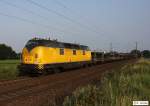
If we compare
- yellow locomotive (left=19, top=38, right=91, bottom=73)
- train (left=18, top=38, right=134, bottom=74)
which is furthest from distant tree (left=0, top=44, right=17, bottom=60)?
yellow locomotive (left=19, top=38, right=91, bottom=73)

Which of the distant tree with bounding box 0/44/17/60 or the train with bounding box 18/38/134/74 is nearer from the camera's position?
the train with bounding box 18/38/134/74

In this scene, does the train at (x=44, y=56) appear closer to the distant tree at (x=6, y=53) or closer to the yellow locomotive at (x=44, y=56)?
the yellow locomotive at (x=44, y=56)

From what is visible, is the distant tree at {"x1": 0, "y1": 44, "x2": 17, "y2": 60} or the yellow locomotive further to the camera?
the distant tree at {"x1": 0, "y1": 44, "x2": 17, "y2": 60}

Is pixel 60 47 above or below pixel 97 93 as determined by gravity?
above

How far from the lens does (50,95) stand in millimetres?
13734

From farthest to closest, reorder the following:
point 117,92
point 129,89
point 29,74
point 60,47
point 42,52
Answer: point 60,47 < point 29,74 < point 42,52 < point 129,89 < point 117,92

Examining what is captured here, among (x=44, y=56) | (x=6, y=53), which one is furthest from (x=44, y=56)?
(x=6, y=53)

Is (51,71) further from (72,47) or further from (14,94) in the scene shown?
(14,94)

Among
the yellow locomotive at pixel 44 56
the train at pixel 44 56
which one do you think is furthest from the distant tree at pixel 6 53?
the yellow locomotive at pixel 44 56

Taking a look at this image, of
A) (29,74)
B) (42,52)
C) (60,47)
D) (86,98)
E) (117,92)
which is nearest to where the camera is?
(86,98)

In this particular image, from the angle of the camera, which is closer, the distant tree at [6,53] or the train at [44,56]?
the train at [44,56]

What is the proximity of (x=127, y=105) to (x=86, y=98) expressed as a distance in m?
2.01

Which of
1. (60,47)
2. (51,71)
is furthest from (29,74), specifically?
(60,47)

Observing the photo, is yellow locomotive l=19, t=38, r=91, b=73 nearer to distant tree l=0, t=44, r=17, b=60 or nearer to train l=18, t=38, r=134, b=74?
train l=18, t=38, r=134, b=74
